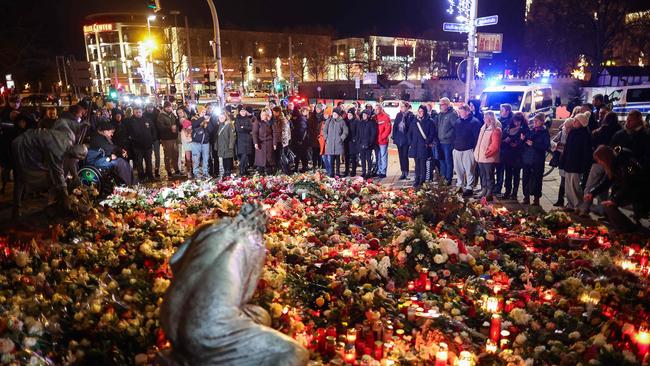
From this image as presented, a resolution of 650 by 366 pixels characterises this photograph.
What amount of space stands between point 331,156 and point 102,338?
32.1 ft

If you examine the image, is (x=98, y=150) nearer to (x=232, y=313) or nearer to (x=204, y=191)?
(x=204, y=191)

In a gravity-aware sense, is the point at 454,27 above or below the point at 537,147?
above

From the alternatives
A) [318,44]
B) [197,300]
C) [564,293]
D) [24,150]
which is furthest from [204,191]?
[318,44]

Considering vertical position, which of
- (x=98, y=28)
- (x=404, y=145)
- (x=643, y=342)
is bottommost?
(x=643, y=342)

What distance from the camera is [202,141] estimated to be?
13.0 metres

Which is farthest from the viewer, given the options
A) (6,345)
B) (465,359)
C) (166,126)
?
(166,126)

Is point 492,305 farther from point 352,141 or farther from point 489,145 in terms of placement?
point 352,141

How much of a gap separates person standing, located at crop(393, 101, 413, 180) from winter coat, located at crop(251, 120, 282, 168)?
315 centimetres

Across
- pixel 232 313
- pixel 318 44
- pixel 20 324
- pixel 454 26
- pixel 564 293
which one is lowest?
pixel 564 293

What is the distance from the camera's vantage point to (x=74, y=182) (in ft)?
30.0

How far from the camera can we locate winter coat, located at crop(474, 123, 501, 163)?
10.3 metres

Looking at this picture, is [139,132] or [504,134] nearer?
[504,134]

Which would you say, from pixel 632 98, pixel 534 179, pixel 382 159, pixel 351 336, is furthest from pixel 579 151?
pixel 632 98

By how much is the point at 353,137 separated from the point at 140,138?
5576 mm
